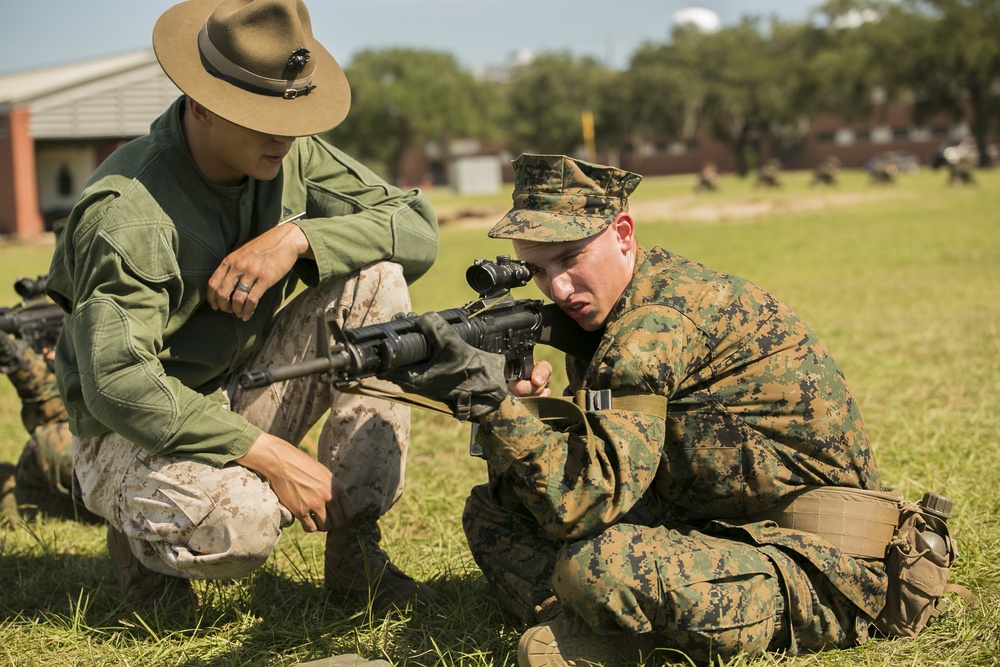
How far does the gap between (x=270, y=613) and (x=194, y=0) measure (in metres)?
2.24

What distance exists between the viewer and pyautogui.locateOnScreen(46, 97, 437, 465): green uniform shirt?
3.29 metres

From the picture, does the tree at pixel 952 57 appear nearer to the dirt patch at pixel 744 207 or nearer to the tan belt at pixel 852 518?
the dirt patch at pixel 744 207

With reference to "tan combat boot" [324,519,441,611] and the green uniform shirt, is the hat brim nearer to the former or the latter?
the green uniform shirt

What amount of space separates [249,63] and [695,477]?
79.7 inches

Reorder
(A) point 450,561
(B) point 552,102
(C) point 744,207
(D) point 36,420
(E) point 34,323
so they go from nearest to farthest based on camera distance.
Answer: (A) point 450,561 < (E) point 34,323 < (D) point 36,420 < (C) point 744,207 < (B) point 552,102

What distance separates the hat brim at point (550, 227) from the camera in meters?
3.11

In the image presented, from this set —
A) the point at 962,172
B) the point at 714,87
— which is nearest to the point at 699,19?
the point at 714,87

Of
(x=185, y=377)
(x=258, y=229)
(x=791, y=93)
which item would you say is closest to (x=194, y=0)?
(x=258, y=229)

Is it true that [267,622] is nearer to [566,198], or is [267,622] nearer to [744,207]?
[566,198]

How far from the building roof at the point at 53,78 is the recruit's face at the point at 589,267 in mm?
29103

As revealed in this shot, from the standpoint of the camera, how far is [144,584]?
3896mm

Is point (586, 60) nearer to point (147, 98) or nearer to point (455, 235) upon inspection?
point (147, 98)

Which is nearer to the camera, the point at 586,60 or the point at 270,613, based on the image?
the point at 270,613

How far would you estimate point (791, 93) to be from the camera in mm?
70625
